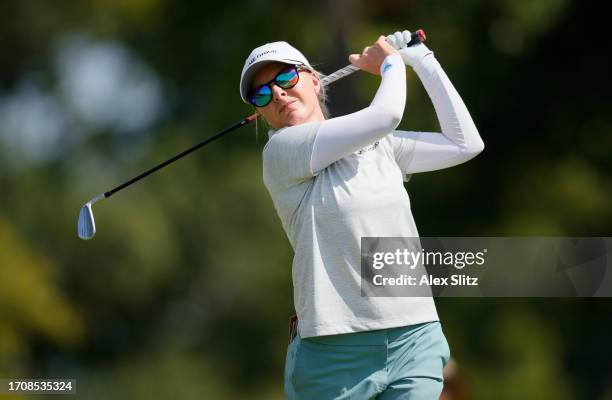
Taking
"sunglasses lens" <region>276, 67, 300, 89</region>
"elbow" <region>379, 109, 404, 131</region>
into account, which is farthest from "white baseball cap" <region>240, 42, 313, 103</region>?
"elbow" <region>379, 109, 404, 131</region>

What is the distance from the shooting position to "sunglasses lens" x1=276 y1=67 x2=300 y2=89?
9.86 feet

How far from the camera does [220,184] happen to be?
1091 cm

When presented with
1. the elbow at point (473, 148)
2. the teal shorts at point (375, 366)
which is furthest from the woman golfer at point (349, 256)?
the elbow at point (473, 148)

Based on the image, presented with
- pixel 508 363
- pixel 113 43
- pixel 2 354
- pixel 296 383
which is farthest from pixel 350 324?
pixel 113 43

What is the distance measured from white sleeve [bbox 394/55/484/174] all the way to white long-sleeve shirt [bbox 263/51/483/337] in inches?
5.6

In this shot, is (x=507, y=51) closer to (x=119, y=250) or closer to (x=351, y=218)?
(x=119, y=250)

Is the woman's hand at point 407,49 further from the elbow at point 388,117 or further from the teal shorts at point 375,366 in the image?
the teal shorts at point 375,366

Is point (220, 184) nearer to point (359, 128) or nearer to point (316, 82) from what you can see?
point (316, 82)

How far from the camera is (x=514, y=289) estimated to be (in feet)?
27.6

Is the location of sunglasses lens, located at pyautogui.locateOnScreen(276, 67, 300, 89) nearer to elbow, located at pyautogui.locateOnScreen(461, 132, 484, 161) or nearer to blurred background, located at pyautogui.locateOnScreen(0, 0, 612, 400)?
elbow, located at pyautogui.locateOnScreen(461, 132, 484, 161)

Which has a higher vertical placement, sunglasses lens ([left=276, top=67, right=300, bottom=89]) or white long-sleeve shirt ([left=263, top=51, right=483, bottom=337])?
sunglasses lens ([left=276, top=67, right=300, bottom=89])

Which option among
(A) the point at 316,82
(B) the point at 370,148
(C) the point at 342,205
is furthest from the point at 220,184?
(C) the point at 342,205

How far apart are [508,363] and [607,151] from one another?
72.9 inches

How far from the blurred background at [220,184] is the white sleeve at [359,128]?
505 centimetres
